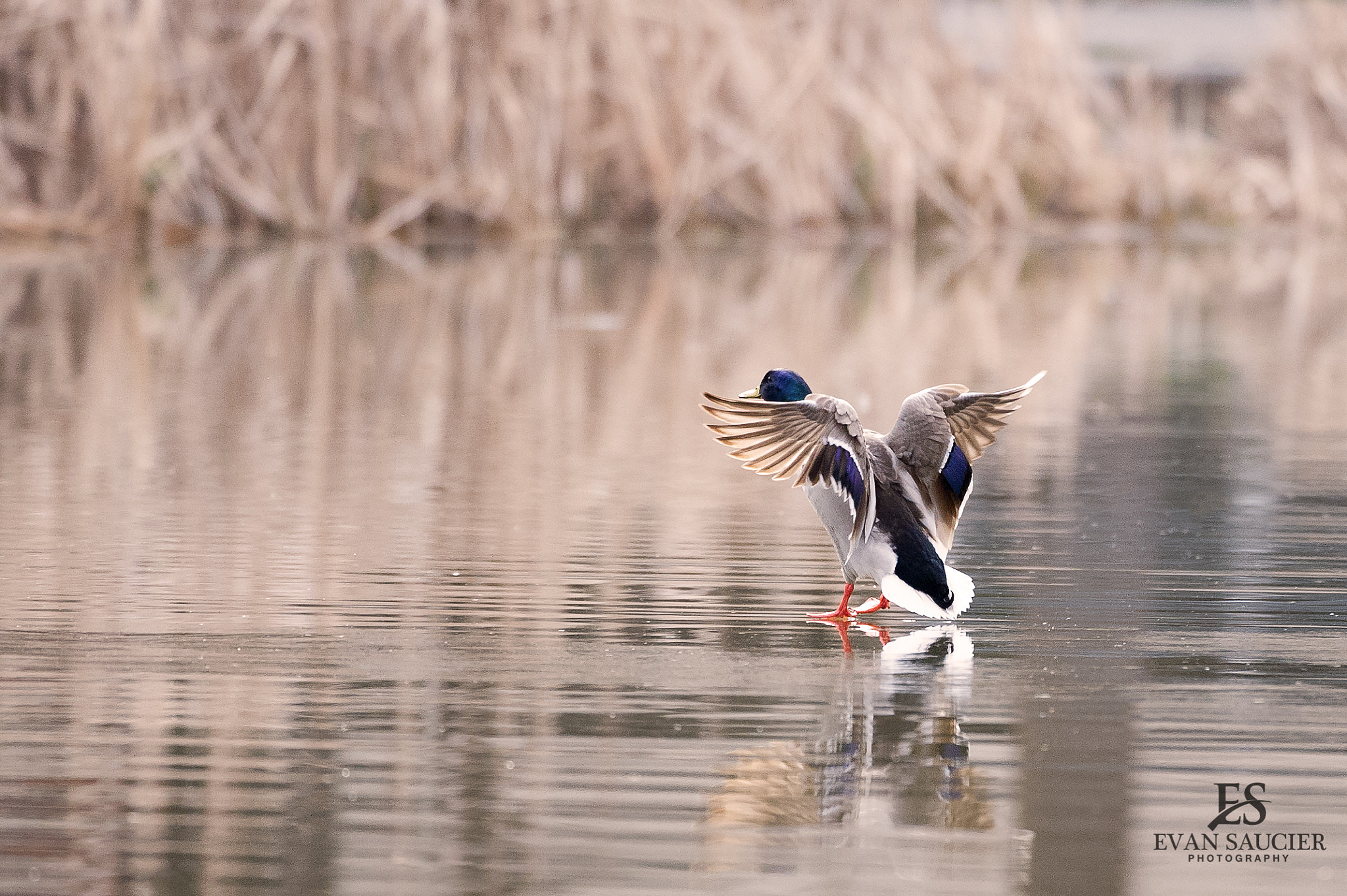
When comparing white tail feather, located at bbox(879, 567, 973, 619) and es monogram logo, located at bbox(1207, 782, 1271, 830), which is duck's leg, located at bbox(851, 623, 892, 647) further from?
es monogram logo, located at bbox(1207, 782, 1271, 830)

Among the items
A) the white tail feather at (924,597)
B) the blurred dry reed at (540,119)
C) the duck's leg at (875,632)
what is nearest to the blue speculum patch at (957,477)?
the white tail feather at (924,597)

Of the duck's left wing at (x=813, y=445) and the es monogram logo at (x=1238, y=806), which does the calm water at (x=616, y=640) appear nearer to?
the es monogram logo at (x=1238, y=806)

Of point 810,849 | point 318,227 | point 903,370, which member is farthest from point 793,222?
point 810,849

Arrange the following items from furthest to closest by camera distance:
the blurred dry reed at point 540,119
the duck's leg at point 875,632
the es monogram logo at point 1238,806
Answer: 1. the blurred dry reed at point 540,119
2. the duck's leg at point 875,632
3. the es monogram logo at point 1238,806

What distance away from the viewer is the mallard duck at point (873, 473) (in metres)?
4.69

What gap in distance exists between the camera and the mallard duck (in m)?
4.69

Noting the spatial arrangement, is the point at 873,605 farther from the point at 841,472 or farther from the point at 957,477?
the point at 841,472

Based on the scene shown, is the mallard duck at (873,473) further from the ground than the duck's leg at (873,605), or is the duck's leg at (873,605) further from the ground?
the mallard duck at (873,473)

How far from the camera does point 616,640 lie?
15.6 feet

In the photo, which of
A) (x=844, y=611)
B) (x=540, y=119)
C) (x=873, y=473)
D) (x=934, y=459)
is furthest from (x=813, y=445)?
(x=540, y=119)

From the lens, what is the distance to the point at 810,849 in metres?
3.38

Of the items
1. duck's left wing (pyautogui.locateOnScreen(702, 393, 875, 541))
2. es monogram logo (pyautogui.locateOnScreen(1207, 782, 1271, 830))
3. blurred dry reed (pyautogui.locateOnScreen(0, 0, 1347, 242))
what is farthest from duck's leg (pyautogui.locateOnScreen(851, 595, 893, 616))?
blurred dry reed (pyautogui.locateOnScreen(0, 0, 1347, 242))

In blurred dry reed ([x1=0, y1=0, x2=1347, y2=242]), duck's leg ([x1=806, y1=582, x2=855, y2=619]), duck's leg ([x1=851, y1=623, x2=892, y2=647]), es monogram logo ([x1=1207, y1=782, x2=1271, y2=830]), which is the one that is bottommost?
es monogram logo ([x1=1207, y1=782, x2=1271, y2=830])

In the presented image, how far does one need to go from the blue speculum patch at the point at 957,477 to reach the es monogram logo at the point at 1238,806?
1325 mm
